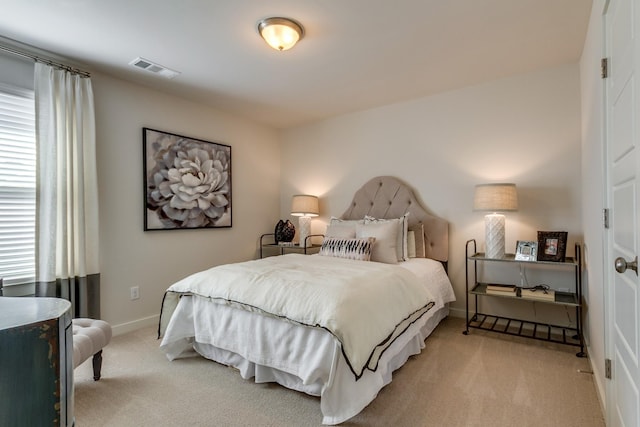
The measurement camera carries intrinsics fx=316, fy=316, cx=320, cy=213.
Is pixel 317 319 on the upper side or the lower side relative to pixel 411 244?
lower

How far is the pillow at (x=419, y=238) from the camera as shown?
331cm

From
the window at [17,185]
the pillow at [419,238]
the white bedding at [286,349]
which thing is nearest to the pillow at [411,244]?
the pillow at [419,238]

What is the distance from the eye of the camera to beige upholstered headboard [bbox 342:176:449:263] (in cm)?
333

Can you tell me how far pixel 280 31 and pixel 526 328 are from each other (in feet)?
10.8

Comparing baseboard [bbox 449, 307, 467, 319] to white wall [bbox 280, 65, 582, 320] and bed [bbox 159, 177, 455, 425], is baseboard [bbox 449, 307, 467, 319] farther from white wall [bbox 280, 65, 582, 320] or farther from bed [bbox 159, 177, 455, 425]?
bed [bbox 159, 177, 455, 425]

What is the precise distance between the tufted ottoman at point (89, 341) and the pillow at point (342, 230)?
2090 millimetres

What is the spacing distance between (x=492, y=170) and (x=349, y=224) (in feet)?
5.01

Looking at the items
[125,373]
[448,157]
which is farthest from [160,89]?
[448,157]

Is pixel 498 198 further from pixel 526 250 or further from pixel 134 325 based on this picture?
pixel 134 325

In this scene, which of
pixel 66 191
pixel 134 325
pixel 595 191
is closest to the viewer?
pixel 595 191

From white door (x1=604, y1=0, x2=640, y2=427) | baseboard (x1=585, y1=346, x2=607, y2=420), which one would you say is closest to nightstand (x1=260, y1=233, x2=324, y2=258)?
baseboard (x1=585, y1=346, x2=607, y2=420)

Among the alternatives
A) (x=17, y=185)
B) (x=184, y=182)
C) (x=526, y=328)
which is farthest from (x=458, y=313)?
(x=17, y=185)

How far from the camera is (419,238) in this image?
131 inches

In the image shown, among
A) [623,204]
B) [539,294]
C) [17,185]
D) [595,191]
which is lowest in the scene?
[539,294]
